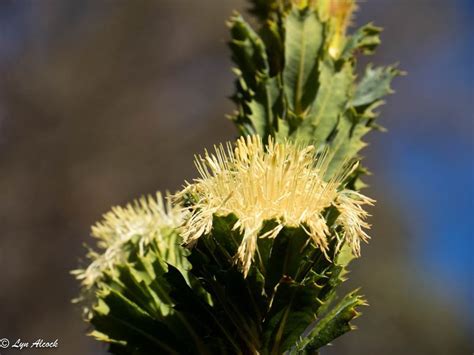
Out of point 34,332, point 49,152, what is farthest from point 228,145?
point 49,152

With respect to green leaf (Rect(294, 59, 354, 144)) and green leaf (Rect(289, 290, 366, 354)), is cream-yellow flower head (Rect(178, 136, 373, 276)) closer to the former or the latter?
green leaf (Rect(289, 290, 366, 354))

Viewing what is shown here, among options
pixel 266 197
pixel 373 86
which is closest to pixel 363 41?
pixel 373 86

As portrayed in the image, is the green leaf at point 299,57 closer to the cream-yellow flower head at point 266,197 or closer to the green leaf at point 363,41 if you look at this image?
the green leaf at point 363,41

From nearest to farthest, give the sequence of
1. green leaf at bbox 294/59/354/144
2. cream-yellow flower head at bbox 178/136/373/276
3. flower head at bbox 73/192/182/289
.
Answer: cream-yellow flower head at bbox 178/136/373/276 < green leaf at bbox 294/59/354/144 < flower head at bbox 73/192/182/289

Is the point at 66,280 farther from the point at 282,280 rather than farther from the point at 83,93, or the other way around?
the point at 282,280

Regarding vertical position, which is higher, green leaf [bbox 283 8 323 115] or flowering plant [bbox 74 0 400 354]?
green leaf [bbox 283 8 323 115]

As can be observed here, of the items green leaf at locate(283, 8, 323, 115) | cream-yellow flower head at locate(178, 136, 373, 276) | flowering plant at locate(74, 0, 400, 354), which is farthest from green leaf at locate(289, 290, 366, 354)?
green leaf at locate(283, 8, 323, 115)

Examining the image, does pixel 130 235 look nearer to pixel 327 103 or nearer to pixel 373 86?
pixel 327 103
